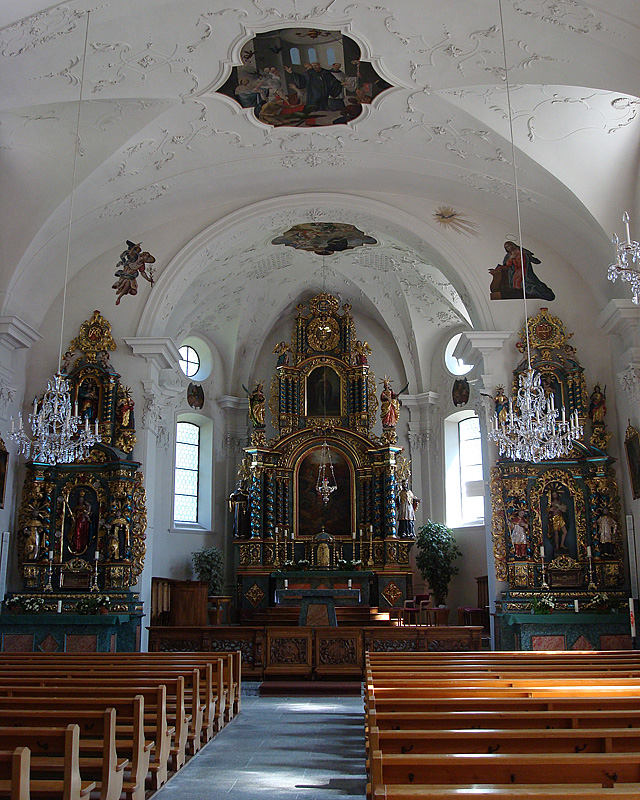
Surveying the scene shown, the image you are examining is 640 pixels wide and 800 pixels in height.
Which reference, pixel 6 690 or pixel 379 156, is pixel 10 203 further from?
pixel 6 690

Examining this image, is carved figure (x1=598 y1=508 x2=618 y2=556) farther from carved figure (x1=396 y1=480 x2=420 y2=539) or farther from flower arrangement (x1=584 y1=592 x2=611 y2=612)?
carved figure (x1=396 y1=480 x2=420 y2=539)

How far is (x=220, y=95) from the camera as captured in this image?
1305cm

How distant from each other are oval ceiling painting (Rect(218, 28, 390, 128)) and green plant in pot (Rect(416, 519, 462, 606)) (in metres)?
10.9

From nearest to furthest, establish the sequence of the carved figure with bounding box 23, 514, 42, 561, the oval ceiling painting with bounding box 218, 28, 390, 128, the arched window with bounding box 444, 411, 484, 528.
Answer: the oval ceiling painting with bounding box 218, 28, 390, 128
the carved figure with bounding box 23, 514, 42, 561
the arched window with bounding box 444, 411, 484, 528

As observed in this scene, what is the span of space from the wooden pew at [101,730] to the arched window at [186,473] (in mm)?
16036

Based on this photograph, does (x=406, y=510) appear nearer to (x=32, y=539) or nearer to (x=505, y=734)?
(x=32, y=539)

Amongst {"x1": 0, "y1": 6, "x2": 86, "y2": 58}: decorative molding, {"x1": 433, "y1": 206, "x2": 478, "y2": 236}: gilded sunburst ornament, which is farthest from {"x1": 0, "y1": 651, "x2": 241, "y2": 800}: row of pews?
{"x1": 433, "y1": 206, "x2": 478, "y2": 236}: gilded sunburst ornament

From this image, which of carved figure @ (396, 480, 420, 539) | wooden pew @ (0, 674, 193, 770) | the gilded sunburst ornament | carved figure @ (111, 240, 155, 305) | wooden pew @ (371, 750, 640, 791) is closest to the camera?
wooden pew @ (371, 750, 640, 791)

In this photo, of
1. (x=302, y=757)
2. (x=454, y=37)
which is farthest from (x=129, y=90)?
(x=302, y=757)

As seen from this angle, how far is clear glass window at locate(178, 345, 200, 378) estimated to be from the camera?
74.3 feet

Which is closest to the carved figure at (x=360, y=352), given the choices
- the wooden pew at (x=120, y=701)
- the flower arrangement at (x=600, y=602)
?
the flower arrangement at (x=600, y=602)

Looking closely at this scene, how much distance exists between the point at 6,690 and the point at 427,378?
1792cm

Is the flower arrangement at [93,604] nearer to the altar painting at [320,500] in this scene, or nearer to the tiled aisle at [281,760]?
the tiled aisle at [281,760]

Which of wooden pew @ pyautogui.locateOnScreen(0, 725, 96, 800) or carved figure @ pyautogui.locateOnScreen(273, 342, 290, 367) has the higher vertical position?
carved figure @ pyautogui.locateOnScreen(273, 342, 290, 367)
